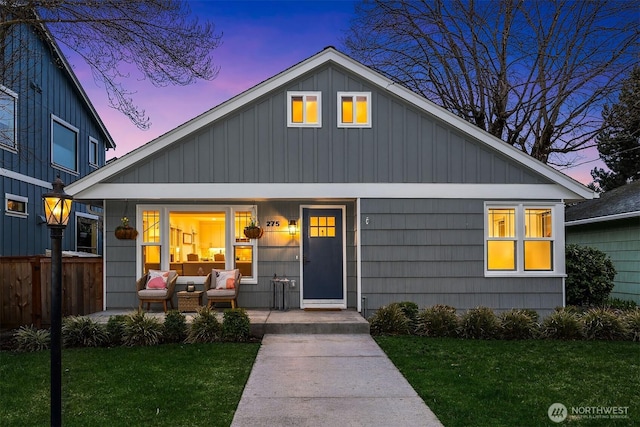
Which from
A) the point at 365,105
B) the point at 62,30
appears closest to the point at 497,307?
the point at 365,105

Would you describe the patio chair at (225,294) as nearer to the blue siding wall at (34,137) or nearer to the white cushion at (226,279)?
the white cushion at (226,279)

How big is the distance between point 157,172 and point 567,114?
13.4m

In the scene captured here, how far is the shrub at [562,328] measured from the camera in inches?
315

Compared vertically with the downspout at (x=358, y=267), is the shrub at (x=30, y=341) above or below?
below

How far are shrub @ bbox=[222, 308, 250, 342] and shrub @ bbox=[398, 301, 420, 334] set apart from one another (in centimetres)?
279

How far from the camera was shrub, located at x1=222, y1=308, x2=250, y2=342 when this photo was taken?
7.70 meters

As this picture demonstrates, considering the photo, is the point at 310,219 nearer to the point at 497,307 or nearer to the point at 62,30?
the point at 497,307

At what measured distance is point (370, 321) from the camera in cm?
849

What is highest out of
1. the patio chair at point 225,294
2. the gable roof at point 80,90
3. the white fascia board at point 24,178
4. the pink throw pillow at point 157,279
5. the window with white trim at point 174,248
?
the gable roof at point 80,90

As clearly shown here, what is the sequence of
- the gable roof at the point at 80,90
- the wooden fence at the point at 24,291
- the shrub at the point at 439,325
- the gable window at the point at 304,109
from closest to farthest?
the shrub at the point at 439,325
the wooden fence at the point at 24,291
the gable window at the point at 304,109
the gable roof at the point at 80,90

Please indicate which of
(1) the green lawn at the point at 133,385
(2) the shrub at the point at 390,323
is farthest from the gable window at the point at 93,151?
(2) the shrub at the point at 390,323

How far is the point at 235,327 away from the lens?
25.3ft

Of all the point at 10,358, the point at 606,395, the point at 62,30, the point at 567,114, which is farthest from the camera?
the point at 567,114

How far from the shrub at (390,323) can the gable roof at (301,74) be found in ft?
12.7
